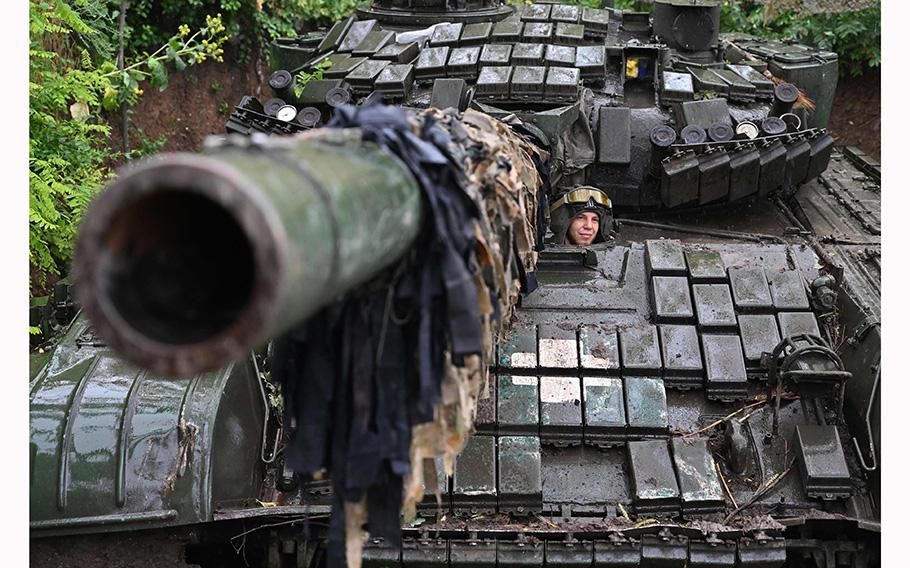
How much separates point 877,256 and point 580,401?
275cm

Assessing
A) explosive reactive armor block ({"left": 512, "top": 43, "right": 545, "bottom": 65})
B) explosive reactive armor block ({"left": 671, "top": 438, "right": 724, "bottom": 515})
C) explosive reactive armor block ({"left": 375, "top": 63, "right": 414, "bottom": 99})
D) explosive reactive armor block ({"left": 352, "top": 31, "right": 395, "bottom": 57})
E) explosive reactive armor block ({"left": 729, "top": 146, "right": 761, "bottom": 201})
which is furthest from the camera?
explosive reactive armor block ({"left": 352, "top": 31, "right": 395, "bottom": 57})

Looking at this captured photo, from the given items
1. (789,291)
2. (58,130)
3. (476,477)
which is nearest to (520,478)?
(476,477)

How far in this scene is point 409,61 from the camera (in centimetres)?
879

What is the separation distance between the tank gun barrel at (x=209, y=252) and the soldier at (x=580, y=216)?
16.0 ft

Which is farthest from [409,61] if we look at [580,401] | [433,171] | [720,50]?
[433,171]

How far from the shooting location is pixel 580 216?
754 cm

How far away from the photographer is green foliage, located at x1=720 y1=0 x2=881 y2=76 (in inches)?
664

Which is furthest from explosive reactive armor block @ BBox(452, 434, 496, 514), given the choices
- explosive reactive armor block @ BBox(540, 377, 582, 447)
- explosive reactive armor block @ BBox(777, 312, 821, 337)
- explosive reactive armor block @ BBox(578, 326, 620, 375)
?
explosive reactive armor block @ BBox(777, 312, 821, 337)

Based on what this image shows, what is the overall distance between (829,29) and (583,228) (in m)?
11.4

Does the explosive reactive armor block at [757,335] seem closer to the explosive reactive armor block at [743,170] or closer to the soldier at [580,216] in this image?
the soldier at [580,216]

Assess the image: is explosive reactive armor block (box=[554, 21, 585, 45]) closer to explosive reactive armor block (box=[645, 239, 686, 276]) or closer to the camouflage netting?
explosive reactive armor block (box=[645, 239, 686, 276])

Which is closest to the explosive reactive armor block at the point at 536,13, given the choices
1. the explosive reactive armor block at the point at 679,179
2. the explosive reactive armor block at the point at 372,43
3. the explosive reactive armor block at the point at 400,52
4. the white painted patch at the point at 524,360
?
the explosive reactive armor block at the point at 400,52

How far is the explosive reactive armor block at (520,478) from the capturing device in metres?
6.10

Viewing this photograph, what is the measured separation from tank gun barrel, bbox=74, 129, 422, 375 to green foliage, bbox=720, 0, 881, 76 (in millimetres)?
15162
